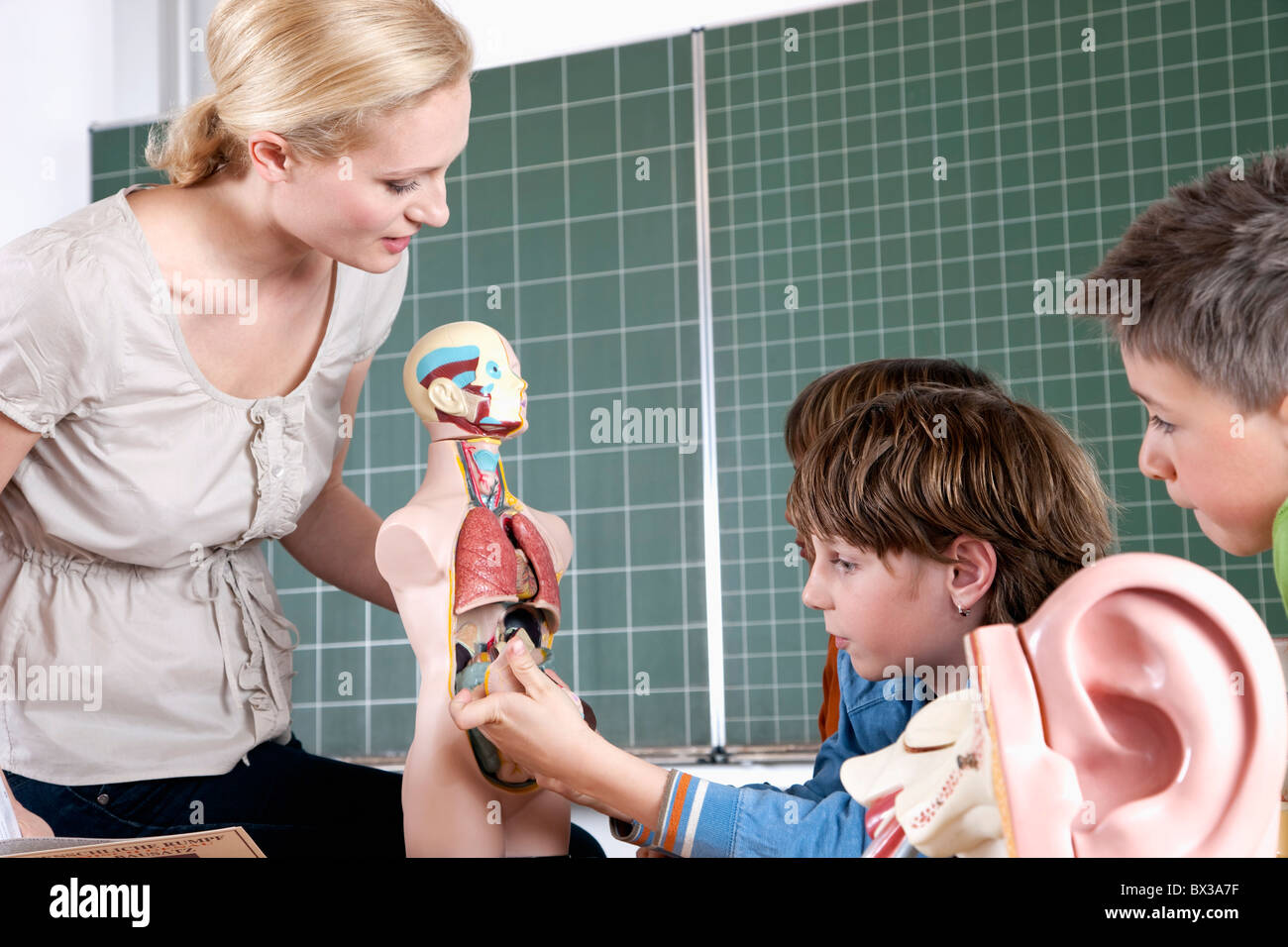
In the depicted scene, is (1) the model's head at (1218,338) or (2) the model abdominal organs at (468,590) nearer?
(1) the model's head at (1218,338)

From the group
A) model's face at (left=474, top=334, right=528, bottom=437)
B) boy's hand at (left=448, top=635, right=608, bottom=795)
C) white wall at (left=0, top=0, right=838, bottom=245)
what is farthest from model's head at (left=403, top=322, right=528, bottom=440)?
white wall at (left=0, top=0, right=838, bottom=245)

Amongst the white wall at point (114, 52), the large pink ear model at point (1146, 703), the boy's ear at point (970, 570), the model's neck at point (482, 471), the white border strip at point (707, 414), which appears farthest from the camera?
the white wall at point (114, 52)

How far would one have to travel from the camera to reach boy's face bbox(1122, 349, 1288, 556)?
95 centimetres

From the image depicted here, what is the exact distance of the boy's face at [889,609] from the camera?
1.08 meters

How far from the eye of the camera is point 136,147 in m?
3.34

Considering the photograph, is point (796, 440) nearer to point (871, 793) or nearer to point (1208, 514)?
point (1208, 514)

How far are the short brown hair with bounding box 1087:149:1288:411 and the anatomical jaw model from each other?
2.07 ft

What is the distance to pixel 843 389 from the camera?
1534 millimetres

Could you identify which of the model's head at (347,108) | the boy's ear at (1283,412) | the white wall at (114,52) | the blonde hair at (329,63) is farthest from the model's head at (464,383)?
the white wall at (114,52)

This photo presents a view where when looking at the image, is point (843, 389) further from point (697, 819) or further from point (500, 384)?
point (697, 819)

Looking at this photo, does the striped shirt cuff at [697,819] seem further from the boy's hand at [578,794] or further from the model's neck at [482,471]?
the model's neck at [482,471]

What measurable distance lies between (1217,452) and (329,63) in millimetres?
869

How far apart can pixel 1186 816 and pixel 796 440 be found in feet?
3.14
